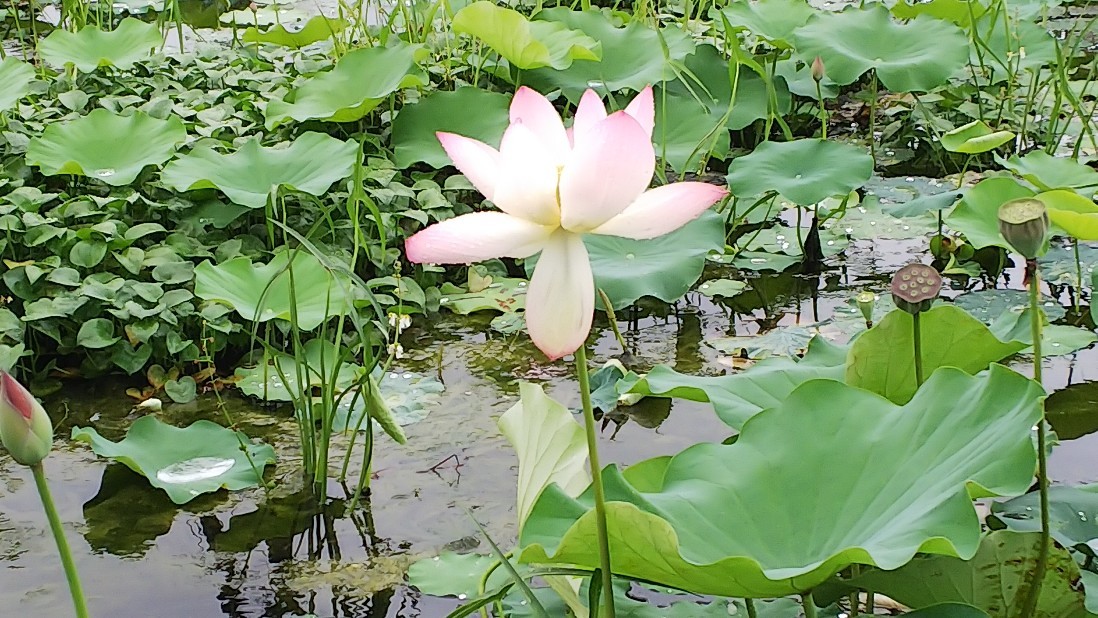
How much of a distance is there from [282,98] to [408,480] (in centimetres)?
138

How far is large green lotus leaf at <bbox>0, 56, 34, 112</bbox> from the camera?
2487mm

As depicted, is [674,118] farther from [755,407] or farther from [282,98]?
[755,407]

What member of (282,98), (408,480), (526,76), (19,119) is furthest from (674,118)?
(19,119)

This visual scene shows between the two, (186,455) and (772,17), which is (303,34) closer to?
(772,17)

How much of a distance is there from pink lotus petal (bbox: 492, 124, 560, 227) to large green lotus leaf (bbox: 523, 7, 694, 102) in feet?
6.30

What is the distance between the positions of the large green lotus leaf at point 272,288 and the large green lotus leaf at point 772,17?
4.25 ft

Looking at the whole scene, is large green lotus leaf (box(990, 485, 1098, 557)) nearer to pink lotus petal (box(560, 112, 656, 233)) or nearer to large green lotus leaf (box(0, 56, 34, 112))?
pink lotus petal (box(560, 112, 656, 233))

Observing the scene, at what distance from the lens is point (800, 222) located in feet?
7.91

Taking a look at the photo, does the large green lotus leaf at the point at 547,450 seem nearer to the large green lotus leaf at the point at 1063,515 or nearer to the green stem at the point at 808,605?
the green stem at the point at 808,605

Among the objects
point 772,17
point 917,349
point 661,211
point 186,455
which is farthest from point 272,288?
point 772,17

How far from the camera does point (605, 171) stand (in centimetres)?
75

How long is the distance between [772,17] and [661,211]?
219 centimetres

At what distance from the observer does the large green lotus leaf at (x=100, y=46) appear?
2.88 m

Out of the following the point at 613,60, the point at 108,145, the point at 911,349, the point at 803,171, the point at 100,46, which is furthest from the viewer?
the point at 100,46
